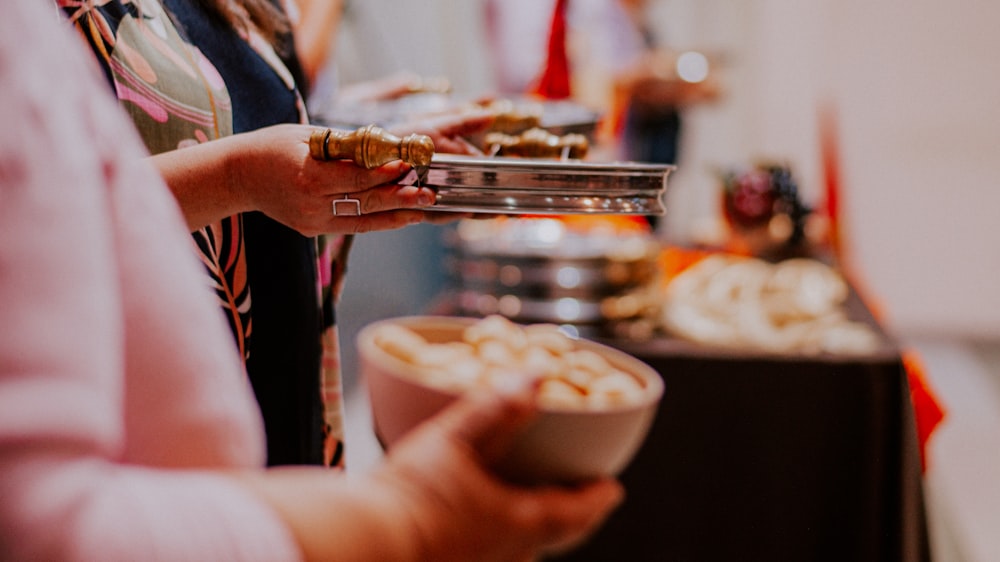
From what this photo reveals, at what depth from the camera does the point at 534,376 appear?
0.91 ft

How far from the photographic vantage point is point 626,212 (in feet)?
1.38

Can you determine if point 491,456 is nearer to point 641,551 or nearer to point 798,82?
point 641,551

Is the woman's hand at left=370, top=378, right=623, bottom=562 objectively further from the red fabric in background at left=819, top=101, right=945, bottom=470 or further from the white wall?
the white wall

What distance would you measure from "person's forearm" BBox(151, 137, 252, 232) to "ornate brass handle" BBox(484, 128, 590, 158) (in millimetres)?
156

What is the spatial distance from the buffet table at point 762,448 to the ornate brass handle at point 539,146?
1.73 feet

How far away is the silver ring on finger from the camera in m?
0.41

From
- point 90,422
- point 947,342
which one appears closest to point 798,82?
point 947,342

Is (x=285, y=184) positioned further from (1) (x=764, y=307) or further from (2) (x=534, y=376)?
(1) (x=764, y=307)

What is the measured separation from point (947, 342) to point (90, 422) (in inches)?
162

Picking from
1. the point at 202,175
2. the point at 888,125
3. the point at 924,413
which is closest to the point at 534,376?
the point at 202,175

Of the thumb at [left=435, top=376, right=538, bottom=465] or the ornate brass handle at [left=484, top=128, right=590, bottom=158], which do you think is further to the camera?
the ornate brass handle at [left=484, top=128, right=590, bottom=158]

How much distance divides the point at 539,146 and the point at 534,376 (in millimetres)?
224

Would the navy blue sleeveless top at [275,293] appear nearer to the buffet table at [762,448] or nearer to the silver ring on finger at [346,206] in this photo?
the silver ring on finger at [346,206]

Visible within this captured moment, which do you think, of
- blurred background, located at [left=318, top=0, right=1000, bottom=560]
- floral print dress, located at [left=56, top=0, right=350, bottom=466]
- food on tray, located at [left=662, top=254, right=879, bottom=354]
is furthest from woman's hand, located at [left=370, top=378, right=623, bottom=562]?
blurred background, located at [left=318, top=0, right=1000, bottom=560]
